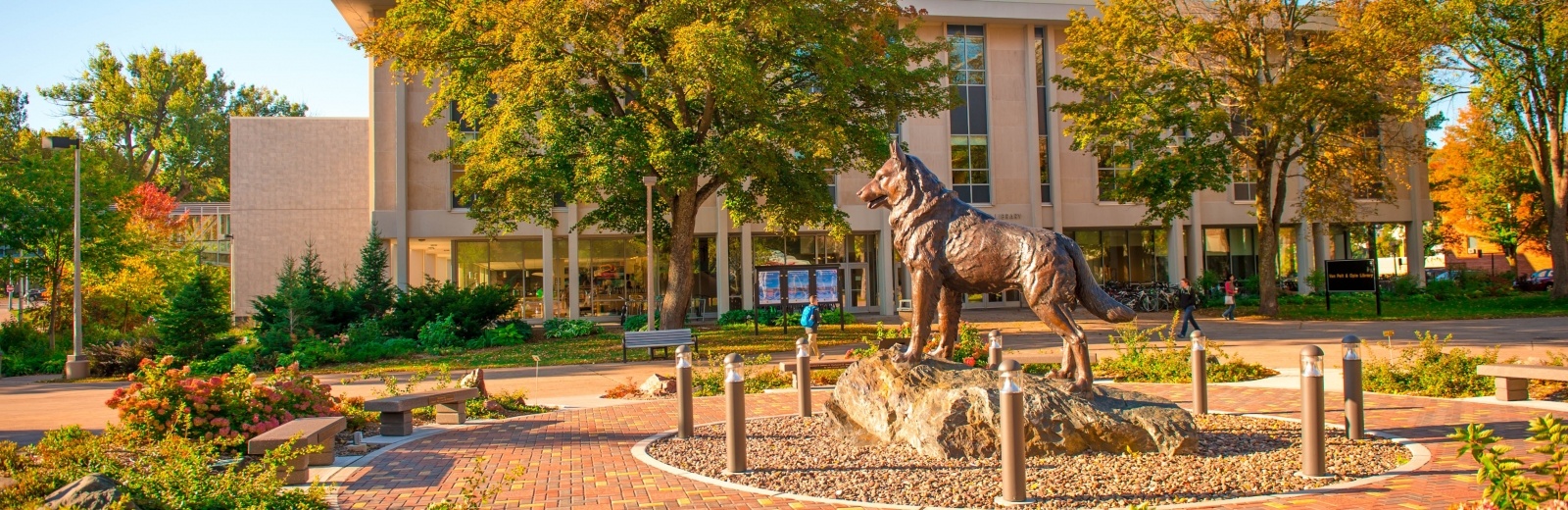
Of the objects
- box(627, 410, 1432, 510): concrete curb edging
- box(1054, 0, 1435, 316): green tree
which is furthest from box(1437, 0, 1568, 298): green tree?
box(627, 410, 1432, 510): concrete curb edging

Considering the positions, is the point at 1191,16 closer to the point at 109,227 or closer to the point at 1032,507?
the point at 1032,507

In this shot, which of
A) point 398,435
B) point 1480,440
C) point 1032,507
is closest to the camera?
point 1480,440

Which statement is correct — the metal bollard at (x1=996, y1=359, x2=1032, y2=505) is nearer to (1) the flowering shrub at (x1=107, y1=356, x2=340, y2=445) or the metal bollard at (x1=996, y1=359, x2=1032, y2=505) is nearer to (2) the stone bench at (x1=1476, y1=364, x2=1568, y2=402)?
(1) the flowering shrub at (x1=107, y1=356, x2=340, y2=445)

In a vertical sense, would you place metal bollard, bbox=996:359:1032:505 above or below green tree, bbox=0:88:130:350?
below

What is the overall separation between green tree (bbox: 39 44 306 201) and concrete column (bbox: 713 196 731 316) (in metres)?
38.2

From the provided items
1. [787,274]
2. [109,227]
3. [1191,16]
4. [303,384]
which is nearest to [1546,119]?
[1191,16]

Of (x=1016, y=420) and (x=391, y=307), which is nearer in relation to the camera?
(x=1016, y=420)

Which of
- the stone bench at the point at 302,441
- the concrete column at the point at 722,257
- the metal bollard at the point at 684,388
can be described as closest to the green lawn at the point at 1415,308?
the concrete column at the point at 722,257

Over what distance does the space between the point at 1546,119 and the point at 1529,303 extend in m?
6.03

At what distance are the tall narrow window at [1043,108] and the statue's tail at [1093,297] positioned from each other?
3109 centimetres

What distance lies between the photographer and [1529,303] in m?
31.6

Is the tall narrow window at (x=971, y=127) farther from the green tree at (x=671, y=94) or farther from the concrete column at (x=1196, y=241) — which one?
the green tree at (x=671, y=94)

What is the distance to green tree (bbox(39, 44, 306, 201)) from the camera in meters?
58.6

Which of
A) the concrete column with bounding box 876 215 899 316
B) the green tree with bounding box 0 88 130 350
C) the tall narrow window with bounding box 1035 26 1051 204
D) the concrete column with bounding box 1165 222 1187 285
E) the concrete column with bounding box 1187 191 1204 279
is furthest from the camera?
the concrete column with bounding box 1187 191 1204 279
